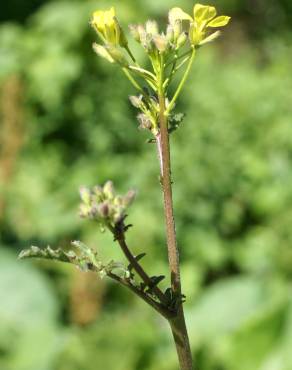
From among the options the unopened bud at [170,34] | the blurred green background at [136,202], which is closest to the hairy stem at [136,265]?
the unopened bud at [170,34]

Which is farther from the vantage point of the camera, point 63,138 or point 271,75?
point 271,75

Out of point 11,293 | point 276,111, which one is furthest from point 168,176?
point 276,111

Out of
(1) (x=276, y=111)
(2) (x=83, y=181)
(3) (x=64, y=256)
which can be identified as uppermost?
(1) (x=276, y=111)

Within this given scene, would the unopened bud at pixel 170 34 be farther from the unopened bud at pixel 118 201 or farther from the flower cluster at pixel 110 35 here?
the unopened bud at pixel 118 201

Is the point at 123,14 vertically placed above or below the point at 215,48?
below

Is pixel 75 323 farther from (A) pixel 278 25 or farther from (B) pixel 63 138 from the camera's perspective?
(A) pixel 278 25

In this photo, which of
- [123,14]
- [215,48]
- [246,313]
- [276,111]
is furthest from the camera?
[215,48]
